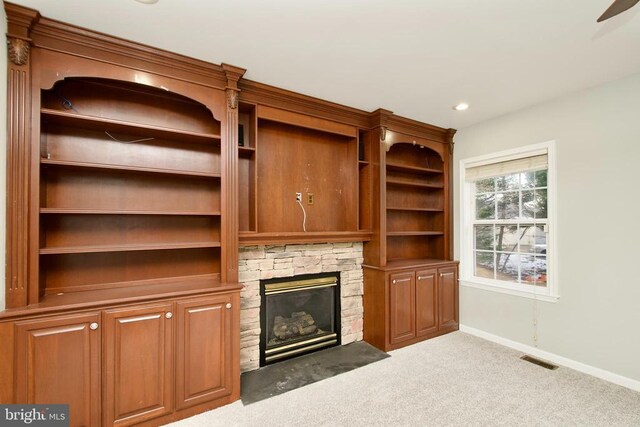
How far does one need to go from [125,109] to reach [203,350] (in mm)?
1968

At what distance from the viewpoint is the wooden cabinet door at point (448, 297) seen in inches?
Result: 141

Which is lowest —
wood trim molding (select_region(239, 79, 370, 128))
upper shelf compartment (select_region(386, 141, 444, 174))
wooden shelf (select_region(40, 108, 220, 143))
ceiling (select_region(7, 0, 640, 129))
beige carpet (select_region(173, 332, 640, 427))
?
beige carpet (select_region(173, 332, 640, 427))

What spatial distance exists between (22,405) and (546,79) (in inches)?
174

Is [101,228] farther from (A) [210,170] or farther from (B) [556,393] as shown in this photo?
(B) [556,393]

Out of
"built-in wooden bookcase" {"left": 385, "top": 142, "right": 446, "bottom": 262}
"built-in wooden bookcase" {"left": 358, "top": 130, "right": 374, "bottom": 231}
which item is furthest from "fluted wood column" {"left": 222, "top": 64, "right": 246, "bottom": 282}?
"built-in wooden bookcase" {"left": 385, "top": 142, "right": 446, "bottom": 262}

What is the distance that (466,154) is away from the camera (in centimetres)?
374

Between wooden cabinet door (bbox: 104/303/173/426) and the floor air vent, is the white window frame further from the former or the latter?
wooden cabinet door (bbox: 104/303/173/426)

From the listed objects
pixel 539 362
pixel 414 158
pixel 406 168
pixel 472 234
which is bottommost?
pixel 539 362

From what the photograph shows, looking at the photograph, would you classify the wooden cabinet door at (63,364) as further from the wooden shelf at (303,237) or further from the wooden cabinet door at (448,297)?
the wooden cabinet door at (448,297)

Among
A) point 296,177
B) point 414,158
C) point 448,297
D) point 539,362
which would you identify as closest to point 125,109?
point 296,177

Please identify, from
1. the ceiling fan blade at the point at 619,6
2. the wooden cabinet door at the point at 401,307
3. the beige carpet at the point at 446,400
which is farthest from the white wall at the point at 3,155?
the ceiling fan blade at the point at 619,6

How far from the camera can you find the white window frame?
114 inches

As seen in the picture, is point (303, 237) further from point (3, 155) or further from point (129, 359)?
point (3, 155)

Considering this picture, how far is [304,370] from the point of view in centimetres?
269
